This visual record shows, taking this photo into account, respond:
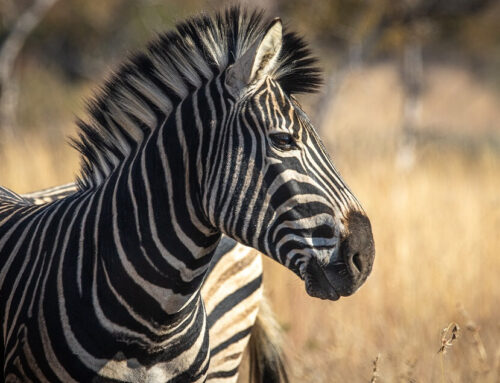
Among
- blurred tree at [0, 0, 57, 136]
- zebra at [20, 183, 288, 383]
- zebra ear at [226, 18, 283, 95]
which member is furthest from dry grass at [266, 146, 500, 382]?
blurred tree at [0, 0, 57, 136]

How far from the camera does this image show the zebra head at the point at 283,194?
1.94 metres

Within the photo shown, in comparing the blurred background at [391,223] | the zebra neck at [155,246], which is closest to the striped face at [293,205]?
the zebra neck at [155,246]

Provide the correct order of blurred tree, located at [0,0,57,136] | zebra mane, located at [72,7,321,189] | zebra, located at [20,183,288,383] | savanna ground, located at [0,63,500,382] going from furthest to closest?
blurred tree, located at [0,0,57,136] → savanna ground, located at [0,63,500,382] → zebra, located at [20,183,288,383] → zebra mane, located at [72,7,321,189]

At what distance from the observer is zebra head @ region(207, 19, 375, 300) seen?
1940 millimetres

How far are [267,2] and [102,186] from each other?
8.75 m

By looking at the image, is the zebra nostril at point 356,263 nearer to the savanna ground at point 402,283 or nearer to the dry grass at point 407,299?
the savanna ground at point 402,283

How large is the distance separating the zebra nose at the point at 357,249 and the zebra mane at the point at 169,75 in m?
0.58

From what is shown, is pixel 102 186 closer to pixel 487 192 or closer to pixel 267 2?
pixel 487 192

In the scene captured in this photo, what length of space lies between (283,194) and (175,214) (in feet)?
1.27

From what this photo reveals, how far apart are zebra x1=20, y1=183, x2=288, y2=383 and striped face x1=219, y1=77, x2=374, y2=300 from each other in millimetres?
806

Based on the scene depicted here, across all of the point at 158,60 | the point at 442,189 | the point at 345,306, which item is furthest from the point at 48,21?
the point at 158,60

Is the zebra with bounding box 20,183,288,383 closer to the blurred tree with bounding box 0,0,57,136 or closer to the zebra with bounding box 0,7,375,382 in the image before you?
the zebra with bounding box 0,7,375,382

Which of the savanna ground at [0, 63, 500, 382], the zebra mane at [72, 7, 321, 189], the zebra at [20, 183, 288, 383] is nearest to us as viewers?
the zebra mane at [72, 7, 321, 189]

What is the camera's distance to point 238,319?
286 centimetres
